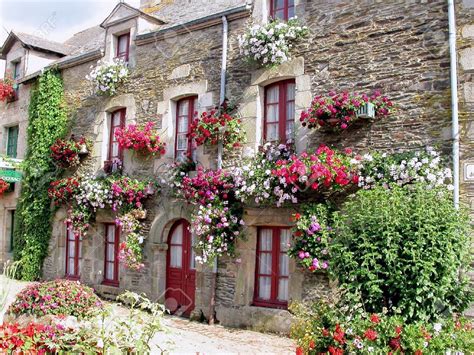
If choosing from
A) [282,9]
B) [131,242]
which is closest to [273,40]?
[282,9]

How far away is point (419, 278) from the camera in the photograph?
5.57 meters

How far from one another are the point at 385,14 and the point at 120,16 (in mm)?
6380

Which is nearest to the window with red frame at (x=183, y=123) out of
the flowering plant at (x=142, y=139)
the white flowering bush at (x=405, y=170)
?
the flowering plant at (x=142, y=139)

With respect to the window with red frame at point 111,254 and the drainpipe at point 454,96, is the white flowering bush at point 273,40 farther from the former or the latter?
the window with red frame at point 111,254

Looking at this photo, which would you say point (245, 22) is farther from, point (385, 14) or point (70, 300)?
point (70, 300)

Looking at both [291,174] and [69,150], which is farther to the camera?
[69,150]

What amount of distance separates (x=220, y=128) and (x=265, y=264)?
2.47 metres

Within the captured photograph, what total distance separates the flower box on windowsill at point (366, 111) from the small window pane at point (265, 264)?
284 centimetres

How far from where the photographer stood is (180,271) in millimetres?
10391

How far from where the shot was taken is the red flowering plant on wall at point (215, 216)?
9078mm

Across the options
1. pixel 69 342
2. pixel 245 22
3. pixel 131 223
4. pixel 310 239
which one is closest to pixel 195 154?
pixel 131 223

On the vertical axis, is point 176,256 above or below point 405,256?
below

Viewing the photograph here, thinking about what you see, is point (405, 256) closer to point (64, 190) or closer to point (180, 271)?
point (180, 271)

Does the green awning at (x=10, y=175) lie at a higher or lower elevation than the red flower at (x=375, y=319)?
higher
